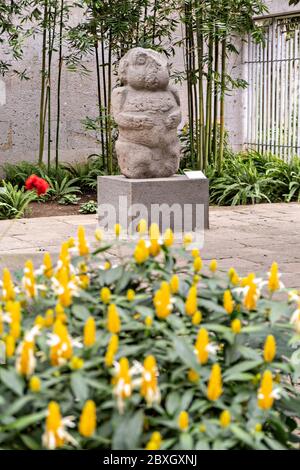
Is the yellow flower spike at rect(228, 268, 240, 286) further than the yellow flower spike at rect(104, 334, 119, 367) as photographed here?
Yes

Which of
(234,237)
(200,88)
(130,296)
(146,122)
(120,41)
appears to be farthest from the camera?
(120,41)

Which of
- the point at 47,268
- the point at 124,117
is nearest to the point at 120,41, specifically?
the point at 124,117

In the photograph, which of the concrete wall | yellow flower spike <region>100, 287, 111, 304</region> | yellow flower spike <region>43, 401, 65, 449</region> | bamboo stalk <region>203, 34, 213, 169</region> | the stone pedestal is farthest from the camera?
the concrete wall

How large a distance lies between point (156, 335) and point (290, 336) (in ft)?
1.20

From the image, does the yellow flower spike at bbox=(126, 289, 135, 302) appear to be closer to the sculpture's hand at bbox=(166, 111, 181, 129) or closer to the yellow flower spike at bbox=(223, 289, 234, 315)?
the yellow flower spike at bbox=(223, 289, 234, 315)

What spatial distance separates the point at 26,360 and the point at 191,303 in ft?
1.42

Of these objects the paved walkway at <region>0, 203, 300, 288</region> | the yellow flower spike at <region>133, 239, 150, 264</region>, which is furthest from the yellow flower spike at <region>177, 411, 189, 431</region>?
the paved walkway at <region>0, 203, 300, 288</region>

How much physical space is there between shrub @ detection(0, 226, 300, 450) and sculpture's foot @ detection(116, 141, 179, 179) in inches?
202

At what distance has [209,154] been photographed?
9742 mm

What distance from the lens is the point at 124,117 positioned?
7121 millimetres

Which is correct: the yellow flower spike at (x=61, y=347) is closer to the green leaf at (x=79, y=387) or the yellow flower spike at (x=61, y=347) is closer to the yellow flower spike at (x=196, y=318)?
the green leaf at (x=79, y=387)

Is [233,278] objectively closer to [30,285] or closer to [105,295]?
[105,295]

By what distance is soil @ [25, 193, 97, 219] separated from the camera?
27.1 feet
